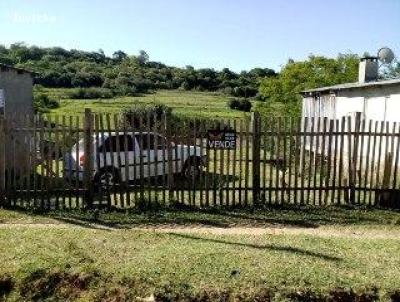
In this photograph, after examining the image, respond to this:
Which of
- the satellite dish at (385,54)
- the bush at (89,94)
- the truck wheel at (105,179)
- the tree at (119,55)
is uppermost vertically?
the tree at (119,55)

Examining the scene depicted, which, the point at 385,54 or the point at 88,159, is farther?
the point at 385,54

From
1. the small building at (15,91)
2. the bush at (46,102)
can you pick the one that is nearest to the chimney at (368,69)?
the small building at (15,91)

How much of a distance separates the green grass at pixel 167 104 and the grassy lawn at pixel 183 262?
28.8m

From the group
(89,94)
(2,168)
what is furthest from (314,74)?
(89,94)

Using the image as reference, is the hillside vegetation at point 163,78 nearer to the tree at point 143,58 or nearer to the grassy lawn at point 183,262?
the tree at point 143,58

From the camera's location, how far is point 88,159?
11.5 meters

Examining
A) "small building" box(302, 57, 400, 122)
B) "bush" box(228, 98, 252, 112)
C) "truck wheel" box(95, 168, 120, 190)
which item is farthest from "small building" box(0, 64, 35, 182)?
"bush" box(228, 98, 252, 112)

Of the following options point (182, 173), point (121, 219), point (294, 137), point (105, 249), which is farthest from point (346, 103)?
point (105, 249)

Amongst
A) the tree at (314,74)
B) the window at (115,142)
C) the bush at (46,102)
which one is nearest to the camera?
the window at (115,142)

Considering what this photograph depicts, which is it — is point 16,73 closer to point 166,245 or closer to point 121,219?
point 121,219

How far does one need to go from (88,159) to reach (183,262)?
4.41m

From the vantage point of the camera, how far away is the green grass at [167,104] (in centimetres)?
4078

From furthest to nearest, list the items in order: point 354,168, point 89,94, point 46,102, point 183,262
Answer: point 89,94, point 46,102, point 354,168, point 183,262

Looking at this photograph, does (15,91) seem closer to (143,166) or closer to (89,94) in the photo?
(143,166)
